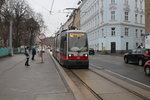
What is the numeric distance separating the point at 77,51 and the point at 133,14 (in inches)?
1617

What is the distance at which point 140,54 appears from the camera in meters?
18.1

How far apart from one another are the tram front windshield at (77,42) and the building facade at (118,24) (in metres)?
33.3

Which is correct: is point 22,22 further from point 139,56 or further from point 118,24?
point 139,56

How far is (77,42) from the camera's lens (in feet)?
50.0

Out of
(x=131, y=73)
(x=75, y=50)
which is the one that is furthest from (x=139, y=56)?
(x=75, y=50)

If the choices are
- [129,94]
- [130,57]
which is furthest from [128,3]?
[129,94]

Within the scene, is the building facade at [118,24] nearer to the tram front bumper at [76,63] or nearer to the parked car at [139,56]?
the parked car at [139,56]

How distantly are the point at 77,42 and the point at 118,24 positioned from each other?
116ft

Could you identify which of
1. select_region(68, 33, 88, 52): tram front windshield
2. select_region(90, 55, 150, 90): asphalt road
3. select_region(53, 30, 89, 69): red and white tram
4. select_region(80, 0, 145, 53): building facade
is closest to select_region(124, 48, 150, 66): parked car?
select_region(90, 55, 150, 90): asphalt road

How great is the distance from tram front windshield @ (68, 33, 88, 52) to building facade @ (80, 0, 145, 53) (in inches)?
1313

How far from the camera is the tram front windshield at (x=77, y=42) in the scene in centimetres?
1506

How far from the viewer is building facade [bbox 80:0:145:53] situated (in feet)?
159

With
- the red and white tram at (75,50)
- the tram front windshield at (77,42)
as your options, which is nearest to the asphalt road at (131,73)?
the red and white tram at (75,50)

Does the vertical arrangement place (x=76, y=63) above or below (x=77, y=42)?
below
